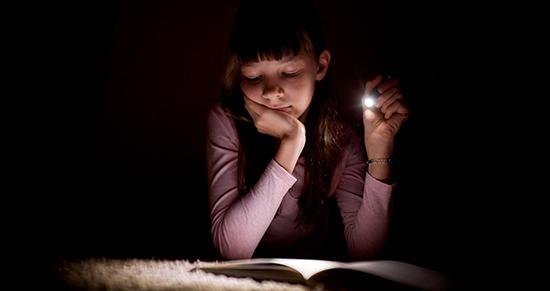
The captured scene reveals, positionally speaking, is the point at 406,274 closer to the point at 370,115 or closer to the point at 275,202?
the point at 275,202

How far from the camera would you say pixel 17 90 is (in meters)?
1.75


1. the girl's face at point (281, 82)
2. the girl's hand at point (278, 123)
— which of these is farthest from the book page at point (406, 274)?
the girl's face at point (281, 82)

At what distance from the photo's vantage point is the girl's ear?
1322 millimetres

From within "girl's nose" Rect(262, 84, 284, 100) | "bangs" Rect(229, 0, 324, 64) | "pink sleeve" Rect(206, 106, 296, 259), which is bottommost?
"pink sleeve" Rect(206, 106, 296, 259)

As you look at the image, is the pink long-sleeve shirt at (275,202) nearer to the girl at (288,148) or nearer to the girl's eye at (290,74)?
the girl at (288,148)

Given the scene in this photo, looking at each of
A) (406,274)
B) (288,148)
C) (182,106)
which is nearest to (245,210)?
(288,148)

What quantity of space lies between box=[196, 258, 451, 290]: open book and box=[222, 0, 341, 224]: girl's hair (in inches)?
15.0

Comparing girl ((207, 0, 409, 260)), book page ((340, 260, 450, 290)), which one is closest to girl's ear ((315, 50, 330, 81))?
girl ((207, 0, 409, 260))

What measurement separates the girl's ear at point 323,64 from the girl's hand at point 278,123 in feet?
0.62

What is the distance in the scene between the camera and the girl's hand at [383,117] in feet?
4.09

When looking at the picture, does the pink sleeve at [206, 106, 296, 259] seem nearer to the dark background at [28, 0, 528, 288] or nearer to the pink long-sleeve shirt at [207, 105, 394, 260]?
the pink long-sleeve shirt at [207, 105, 394, 260]

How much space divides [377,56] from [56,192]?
4.53 feet

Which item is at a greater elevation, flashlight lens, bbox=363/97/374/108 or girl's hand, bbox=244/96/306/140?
flashlight lens, bbox=363/97/374/108

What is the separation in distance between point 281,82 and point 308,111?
0.25 meters
